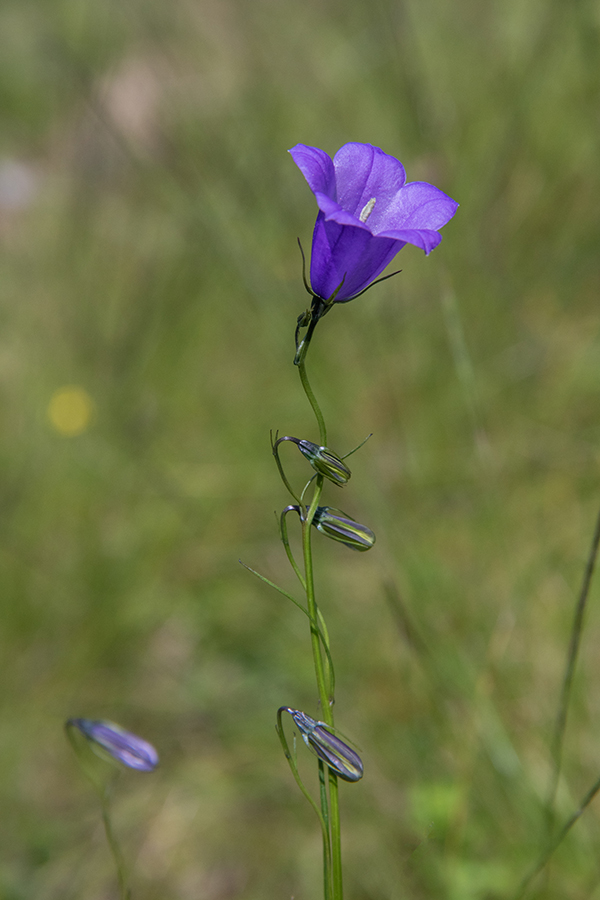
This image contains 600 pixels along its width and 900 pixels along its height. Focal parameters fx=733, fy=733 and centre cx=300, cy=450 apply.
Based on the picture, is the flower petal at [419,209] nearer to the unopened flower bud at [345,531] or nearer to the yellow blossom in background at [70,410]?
the unopened flower bud at [345,531]

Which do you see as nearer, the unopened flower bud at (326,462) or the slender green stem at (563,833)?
the unopened flower bud at (326,462)

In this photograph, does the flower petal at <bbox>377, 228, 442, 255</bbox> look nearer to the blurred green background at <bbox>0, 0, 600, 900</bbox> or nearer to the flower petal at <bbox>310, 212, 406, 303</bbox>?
the flower petal at <bbox>310, 212, 406, 303</bbox>

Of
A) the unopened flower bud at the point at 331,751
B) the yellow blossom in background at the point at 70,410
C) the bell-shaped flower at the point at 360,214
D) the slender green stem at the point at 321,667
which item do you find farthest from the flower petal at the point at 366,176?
the yellow blossom in background at the point at 70,410

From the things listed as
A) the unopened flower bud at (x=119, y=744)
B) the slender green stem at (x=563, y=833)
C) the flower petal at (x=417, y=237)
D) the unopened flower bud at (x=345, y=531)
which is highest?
the flower petal at (x=417, y=237)

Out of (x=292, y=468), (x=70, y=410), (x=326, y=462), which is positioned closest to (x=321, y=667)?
(x=326, y=462)

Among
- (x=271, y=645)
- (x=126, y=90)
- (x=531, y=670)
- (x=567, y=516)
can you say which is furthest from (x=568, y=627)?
(x=126, y=90)

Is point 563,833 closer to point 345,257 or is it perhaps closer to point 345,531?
point 345,531

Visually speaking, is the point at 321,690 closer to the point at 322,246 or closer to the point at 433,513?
the point at 322,246
